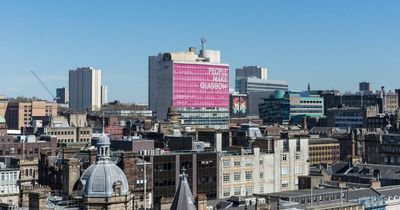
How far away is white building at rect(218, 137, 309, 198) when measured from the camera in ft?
403

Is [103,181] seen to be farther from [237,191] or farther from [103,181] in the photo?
[237,191]

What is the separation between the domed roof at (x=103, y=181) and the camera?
66.4 meters

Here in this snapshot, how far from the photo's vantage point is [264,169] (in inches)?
5084

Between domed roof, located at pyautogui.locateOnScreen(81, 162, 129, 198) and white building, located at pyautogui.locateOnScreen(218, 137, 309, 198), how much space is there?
→ 5420 cm

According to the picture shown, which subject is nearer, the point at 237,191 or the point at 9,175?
the point at 9,175

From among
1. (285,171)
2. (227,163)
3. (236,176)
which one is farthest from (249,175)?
(285,171)

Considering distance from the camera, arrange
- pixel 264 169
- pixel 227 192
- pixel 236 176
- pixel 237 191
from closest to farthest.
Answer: pixel 227 192, pixel 236 176, pixel 237 191, pixel 264 169

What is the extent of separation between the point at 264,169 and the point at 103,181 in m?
65.8

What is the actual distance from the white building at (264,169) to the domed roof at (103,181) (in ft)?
178

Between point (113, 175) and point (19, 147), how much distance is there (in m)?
99.6

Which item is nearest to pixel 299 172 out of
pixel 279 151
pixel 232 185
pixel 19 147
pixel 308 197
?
pixel 279 151

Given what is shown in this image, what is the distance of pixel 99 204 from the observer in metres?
66.1

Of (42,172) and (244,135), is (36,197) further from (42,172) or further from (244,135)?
(244,135)

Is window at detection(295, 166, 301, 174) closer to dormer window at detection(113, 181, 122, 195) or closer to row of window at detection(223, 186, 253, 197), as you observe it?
row of window at detection(223, 186, 253, 197)
